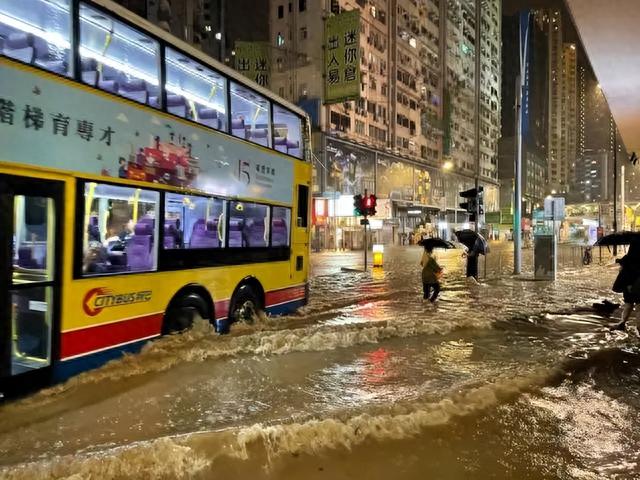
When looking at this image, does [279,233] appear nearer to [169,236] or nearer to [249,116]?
[249,116]

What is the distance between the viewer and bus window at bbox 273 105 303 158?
9.62 meters

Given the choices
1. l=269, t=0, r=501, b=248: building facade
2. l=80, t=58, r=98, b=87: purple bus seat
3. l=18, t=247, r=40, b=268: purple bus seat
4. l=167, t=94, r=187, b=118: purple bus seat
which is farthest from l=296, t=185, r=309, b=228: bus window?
l=269, t=0, r=501, b=248: building facade

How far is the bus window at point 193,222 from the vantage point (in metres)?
7.06

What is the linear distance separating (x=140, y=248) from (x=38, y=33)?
2547mm

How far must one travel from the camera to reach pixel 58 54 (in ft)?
18.0

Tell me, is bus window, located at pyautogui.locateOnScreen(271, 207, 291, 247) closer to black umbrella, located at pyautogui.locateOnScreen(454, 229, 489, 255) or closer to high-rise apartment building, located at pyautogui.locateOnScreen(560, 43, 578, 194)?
black umbrella, located at pyautogui.locateOnScreen(454, 229, 489, 255)

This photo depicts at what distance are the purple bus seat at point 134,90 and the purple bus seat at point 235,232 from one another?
242 centimetres

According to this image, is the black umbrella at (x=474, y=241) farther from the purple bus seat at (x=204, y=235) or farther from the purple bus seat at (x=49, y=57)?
the purple bus seat at (x=49, y=57)

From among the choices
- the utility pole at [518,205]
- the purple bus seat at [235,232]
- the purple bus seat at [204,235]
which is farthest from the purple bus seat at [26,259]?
the utility pole at [518,205]

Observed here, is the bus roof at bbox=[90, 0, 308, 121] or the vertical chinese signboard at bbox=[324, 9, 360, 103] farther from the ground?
the vertical chinese signboard at bbox=[324, 9, 360, 103]

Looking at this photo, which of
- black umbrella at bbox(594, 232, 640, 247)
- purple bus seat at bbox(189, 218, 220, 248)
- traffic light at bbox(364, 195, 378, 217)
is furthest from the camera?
traffic light at bbox(364, 195, 378, 217)

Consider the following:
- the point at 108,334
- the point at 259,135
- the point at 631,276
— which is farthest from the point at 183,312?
the point at 631,276

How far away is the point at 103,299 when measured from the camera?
19.6ft

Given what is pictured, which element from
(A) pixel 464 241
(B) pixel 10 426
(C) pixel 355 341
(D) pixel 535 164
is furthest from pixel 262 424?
(D) pixel 535 164
